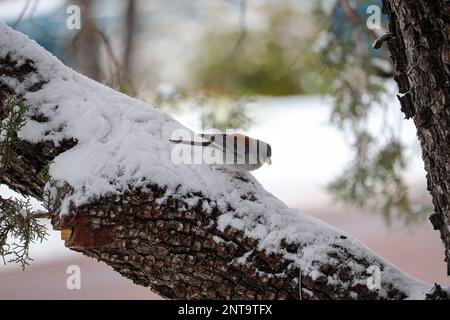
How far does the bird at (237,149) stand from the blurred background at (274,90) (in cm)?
71

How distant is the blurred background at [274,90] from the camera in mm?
2146

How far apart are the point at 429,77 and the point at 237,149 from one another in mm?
301

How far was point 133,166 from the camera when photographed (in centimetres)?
101

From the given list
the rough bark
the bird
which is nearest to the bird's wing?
the bird

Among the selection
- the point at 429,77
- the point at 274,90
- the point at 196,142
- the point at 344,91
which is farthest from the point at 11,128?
the point at 274,90

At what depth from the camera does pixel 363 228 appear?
331cm

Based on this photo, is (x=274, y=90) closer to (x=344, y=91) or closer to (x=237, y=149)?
(x=344, y=91)

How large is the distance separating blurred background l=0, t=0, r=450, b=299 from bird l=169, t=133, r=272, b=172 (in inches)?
27.9

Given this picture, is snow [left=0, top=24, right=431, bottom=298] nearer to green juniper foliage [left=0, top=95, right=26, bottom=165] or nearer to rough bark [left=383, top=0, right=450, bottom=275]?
green juniper foliage [left=0, top=95, right=26, bottom=165]

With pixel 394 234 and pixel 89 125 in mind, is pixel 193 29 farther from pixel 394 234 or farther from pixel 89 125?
pixel 89 125

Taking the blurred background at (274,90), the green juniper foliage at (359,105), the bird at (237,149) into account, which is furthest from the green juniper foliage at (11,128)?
the green juniper foliage at (359,105)

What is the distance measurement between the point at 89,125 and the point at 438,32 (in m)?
0.54

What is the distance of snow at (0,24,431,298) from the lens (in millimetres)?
984

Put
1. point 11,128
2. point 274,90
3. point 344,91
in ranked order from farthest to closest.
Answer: point 274,90, point 344,91, point 11,128
